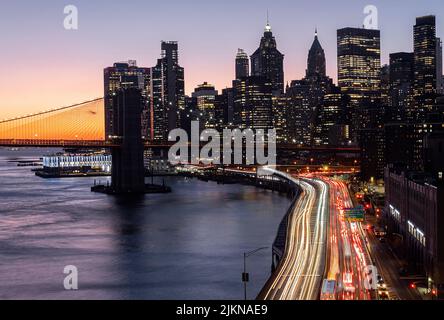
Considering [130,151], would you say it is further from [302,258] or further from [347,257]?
[347,257]

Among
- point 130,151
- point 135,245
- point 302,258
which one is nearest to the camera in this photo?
point 302,258

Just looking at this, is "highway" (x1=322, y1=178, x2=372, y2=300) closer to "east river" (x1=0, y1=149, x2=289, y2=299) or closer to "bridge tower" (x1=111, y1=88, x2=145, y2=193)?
"east river" (x1=0, y1=149, x2=289, y2=299)

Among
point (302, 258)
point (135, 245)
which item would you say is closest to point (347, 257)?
point (302, 258)

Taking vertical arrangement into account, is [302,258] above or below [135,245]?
above

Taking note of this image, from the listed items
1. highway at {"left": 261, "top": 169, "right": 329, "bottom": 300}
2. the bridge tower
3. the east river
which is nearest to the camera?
highway at {"left": 261, "top": 169, "right": 329, "bottom": 300}

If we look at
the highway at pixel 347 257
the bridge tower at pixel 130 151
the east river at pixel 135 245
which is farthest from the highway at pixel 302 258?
the bridge tower at pixel 130 151

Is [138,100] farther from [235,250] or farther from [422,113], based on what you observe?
[422,113]

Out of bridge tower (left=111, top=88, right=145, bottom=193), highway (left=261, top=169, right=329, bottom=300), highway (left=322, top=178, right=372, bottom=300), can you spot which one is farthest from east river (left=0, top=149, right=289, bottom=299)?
bridge tower (left=111, top=88, right=145, bottom=193)
